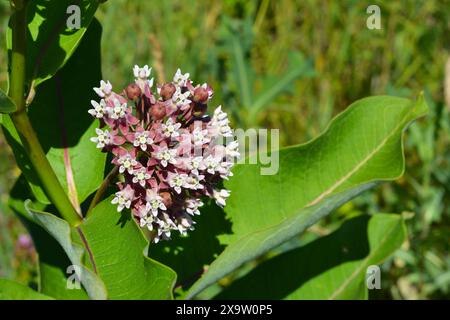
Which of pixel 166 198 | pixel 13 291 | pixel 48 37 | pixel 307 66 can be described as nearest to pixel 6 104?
pixel 48 37

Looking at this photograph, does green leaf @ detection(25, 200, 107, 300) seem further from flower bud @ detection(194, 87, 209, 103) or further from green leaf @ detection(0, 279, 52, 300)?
flower bud @ detection(194, 87, 209, 103)

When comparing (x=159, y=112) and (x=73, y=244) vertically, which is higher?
(x=159, y=112)

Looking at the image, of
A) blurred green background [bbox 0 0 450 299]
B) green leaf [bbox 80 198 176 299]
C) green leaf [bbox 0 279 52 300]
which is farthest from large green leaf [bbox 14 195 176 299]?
blurred green background [bbox 0 0 450 299]

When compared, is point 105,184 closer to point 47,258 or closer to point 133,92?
point 133,92

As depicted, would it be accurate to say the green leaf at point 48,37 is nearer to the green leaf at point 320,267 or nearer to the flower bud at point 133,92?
the flower bud at point 133,92

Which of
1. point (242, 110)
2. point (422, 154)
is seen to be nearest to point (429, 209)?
point (422, 154)

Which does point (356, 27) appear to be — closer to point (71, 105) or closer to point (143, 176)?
point (71, 105)
